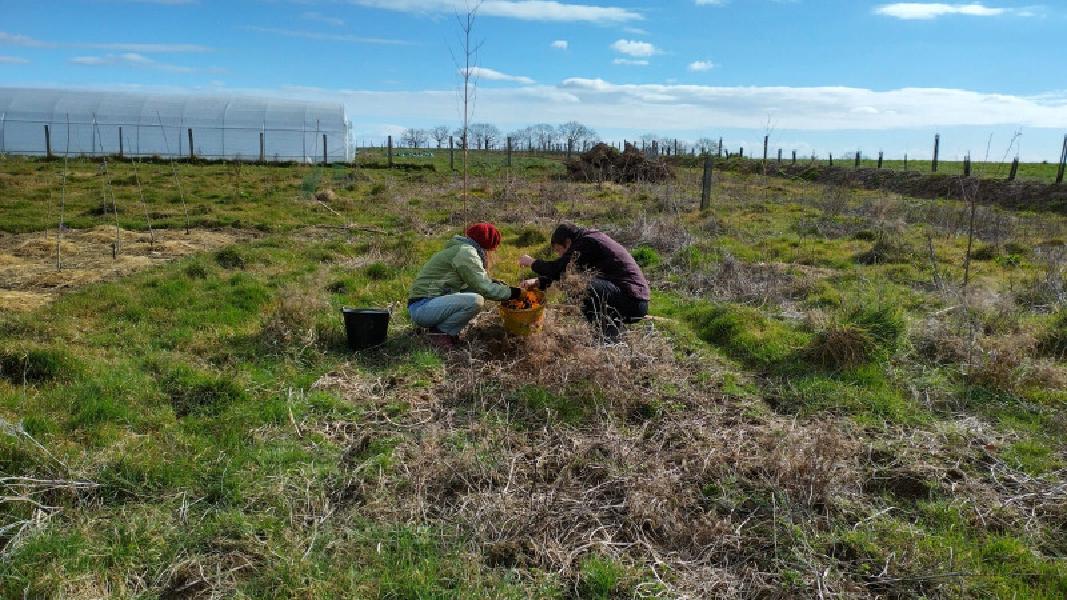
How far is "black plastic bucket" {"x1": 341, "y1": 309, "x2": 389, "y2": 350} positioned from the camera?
5.37m

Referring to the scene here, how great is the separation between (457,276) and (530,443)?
6.42 ft

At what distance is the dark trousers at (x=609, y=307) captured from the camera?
18.8 feet

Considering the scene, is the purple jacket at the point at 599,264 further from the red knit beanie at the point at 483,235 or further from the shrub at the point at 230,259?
the shrub at the point at 230,259

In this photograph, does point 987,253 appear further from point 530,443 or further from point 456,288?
point 530,443

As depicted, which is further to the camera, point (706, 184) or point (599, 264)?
point (706, 184)

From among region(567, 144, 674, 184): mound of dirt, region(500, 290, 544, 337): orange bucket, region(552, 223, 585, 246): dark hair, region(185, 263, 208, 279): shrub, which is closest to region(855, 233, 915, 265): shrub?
region(552, 223, 585, 246): dark hair

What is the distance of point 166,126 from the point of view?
2795 centimetres

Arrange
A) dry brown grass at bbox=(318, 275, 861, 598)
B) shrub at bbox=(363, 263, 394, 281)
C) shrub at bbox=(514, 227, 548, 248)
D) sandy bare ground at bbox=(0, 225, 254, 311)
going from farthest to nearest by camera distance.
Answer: shrub at bbox=(514, 227, 548, 248)
shrub at bbox=(363, 263, 394, 281)
sandy bare ground at bbox=(0, 225, 254, 311)
dry brown grass at bbox=(318, 275, 861, 598)

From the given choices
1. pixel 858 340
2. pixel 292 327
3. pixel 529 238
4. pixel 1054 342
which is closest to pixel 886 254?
pixel 1054 342

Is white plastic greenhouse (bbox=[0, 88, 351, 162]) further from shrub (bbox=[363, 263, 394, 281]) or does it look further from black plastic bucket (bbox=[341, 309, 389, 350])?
black plastic bucket (bbox=[341, 309, 389, 350])

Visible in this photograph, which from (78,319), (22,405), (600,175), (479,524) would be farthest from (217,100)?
(479,524)

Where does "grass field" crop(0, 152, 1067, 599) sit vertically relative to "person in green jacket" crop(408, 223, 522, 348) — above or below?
below

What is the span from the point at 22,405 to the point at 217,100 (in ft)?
98.6

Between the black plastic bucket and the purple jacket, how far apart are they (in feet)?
4.63
